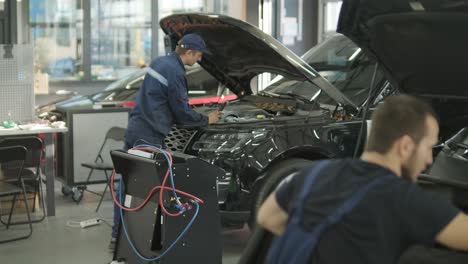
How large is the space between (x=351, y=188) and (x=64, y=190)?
21.8 ft

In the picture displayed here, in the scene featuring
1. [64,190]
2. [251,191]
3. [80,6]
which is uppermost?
[80,6]

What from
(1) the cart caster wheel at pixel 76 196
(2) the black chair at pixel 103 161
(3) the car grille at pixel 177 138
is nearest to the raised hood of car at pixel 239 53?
(3) the car grille at pixel 177 138

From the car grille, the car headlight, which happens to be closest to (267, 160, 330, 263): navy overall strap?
the car headlight

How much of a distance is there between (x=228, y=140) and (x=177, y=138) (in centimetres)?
58

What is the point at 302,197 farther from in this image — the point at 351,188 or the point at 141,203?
the point at 141,203

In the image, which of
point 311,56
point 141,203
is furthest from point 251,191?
point 311,56

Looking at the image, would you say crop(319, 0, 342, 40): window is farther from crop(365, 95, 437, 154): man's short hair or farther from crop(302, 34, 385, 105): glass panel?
crop(365, 95, 437, 154): man's short hair

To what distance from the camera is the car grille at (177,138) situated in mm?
6137

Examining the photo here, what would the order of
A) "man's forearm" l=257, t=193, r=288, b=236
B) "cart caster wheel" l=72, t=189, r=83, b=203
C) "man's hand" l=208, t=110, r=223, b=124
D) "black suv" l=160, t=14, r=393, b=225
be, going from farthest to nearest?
"cart caster wheel" l=72, t=189, r=83, b=203
"man's hand" l=208, t=110, r=223, b=124
"black suv" l=160, t=14, r=393, b=225
"man's forearm" l=257, t=193, r=288, b=236

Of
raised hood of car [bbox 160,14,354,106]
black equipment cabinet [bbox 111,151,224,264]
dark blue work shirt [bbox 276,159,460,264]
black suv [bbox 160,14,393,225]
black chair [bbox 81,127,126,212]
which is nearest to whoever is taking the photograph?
dark blue work shirt [bbox 276,159,460,264]

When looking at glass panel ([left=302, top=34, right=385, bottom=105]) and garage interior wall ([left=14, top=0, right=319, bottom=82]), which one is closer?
glass panel ([left=302, top=34, right=385, bottom=105])

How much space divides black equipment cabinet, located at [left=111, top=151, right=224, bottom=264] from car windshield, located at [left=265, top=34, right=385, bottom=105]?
178 cm

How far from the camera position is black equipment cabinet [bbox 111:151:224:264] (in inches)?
184

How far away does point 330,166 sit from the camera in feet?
7.00
